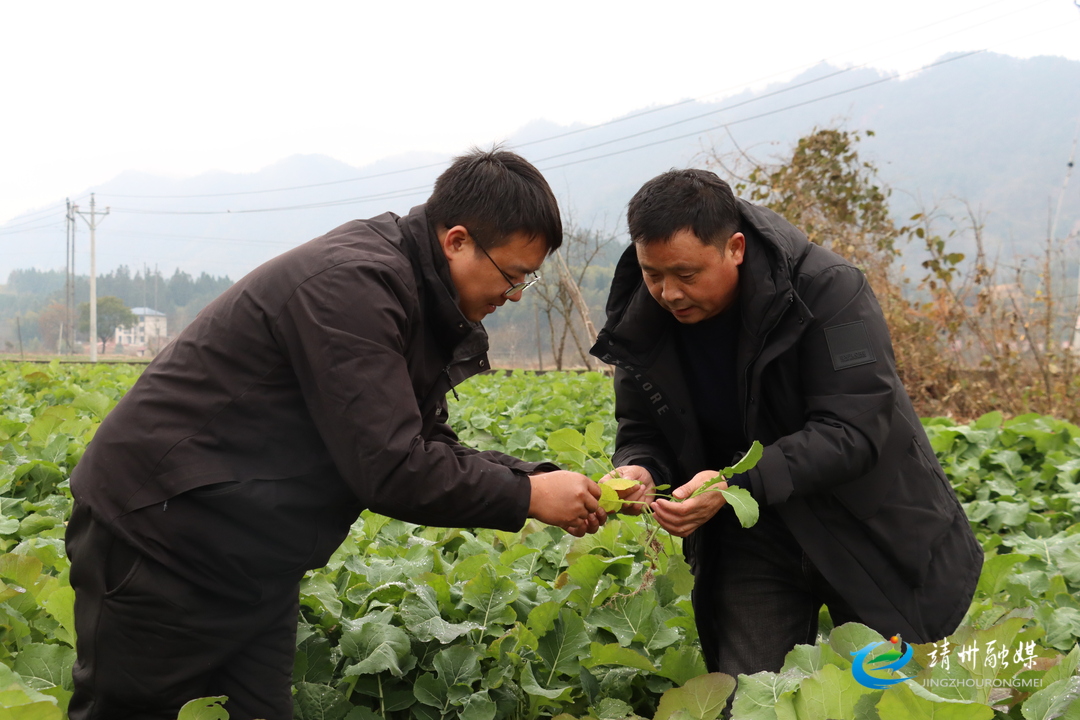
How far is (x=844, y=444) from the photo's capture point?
7.18 feet

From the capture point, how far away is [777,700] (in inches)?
57.9

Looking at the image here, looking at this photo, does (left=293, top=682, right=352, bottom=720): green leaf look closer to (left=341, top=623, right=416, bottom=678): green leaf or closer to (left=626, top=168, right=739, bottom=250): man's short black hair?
(left=341, top=623, right=416, bottom=678): green leaf

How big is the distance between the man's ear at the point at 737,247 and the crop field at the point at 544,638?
3.01 feet

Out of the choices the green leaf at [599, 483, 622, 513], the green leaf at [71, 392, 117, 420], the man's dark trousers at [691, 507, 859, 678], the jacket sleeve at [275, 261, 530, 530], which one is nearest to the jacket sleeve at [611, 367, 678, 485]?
the man's dark trousers at [691, 507, 859, 678]

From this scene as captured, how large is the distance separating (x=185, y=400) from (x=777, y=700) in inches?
50.7

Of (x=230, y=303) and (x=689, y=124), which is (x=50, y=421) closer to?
(x=230, y=303)

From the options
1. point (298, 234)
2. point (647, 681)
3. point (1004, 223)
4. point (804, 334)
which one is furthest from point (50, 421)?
point (298, 234)

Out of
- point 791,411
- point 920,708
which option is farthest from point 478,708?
point 920,708

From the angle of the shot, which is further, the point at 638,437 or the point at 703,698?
the point at 638,437

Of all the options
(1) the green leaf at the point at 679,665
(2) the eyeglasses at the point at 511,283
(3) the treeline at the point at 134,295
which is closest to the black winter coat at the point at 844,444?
(1) the green leaf at the point at 679,665

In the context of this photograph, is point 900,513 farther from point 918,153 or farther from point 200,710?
point 918,153

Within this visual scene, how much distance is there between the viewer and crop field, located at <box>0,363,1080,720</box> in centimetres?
145

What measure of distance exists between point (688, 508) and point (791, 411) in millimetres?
430

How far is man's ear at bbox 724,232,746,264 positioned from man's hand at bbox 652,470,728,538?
22.3 inches
